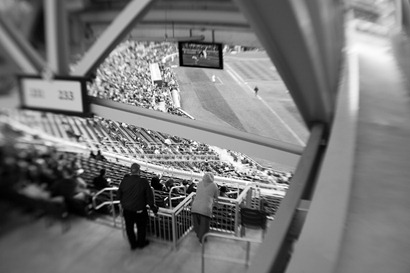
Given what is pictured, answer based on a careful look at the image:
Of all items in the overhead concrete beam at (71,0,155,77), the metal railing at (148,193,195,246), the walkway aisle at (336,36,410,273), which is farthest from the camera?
the metal railing at (148,193,195,246)

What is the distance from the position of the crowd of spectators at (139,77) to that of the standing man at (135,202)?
0.71 metres

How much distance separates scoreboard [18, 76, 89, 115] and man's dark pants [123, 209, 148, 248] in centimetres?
142

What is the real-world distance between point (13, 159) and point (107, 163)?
2.88m

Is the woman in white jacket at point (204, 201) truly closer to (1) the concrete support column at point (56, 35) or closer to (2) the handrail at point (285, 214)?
(2) the handrail at point (285, 214)

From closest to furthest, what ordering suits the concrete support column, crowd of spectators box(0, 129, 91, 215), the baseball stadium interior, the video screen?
crowd of spectators box(0, 129, 91, 215) → the baseball stadium interior → the concrete support column → the video screen

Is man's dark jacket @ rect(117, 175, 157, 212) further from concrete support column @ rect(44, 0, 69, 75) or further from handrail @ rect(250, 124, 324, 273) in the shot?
concrete support column @ rect(44, 0, 69, 75)

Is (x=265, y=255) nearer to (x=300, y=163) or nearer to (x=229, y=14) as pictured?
(x=300, y=163)

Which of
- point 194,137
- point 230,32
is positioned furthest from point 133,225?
point 230,32

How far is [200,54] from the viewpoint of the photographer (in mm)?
4223

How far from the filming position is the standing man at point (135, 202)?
3.20 meters

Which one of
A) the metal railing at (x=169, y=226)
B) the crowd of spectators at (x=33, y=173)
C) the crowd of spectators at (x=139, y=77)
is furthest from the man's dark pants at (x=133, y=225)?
the crowd of spectators at (x=33, y=173)

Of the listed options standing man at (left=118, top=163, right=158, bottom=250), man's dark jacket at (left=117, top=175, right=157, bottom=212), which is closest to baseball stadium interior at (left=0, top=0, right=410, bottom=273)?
standing man at (left=118, top=163, right=158, bottom=250)

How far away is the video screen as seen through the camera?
161 inches

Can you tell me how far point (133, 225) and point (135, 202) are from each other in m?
0.28
